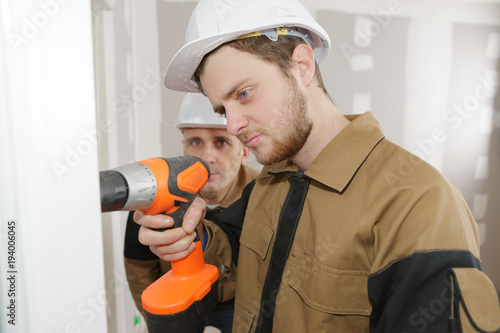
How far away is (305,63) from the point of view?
0.84 meters

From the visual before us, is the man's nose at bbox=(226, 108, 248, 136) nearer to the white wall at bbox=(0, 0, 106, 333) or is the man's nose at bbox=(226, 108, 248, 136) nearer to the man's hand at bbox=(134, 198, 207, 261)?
the man's hand at bbox=(134, 198, 207, 261)

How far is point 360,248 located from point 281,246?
0.22 metres

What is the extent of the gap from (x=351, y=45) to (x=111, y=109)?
1.59 m

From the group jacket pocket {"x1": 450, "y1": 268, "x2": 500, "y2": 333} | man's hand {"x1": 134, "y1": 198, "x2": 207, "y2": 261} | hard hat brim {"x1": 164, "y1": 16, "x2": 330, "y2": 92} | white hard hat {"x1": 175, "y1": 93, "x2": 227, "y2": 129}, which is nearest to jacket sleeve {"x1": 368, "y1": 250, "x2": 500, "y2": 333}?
jacket pocket {"x1": 450, "y1": 268, "x2": 500, "y2": 333}

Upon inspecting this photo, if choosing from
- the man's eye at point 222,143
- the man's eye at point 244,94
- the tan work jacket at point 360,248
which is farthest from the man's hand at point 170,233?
the man's eye at point 222,143

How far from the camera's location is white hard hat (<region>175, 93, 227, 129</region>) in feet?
4.54

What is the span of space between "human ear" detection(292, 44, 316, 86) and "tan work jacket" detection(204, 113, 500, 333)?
192 mm

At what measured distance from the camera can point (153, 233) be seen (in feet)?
2.37

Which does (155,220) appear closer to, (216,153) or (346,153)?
(346,153)

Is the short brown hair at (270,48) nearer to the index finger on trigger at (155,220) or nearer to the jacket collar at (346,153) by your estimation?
the jacket collar at (346,153)

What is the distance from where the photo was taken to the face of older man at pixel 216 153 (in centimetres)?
142

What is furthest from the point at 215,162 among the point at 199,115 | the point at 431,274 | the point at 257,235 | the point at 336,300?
the point at 431,274

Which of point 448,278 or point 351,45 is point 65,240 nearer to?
point 448,278

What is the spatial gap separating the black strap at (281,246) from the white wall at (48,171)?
0.50 m
